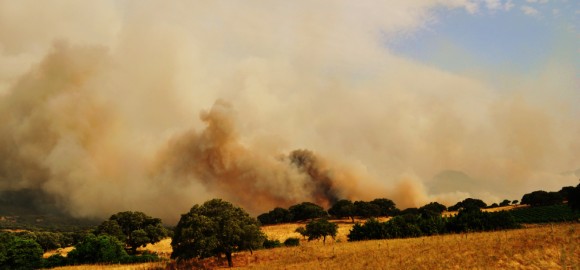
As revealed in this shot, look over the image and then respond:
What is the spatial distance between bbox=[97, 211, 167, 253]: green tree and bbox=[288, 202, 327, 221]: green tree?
193 ft

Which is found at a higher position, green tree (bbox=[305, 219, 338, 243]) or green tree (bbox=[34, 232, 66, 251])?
green tree (bbox=[34, 232, 66, 251])

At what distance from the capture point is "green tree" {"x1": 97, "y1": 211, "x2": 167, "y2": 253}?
75625 mm

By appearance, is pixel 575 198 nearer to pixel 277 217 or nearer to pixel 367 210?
pixel 367 210

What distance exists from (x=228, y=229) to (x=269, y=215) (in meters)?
101

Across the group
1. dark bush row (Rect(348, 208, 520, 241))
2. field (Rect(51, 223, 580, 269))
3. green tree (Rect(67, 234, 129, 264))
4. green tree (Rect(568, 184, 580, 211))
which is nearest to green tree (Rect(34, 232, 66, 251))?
green tree (Rect(67, 234, 129, 264))

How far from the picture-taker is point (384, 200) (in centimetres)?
13300

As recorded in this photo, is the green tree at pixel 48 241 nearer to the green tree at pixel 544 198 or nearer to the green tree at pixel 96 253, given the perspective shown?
the green tree at pixel 96 253

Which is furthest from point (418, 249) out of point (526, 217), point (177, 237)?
point (526, 217)

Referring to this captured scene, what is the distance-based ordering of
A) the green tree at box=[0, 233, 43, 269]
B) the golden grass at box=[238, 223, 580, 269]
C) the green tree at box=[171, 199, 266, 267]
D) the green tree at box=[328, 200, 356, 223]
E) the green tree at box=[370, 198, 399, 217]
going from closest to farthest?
the golden grass at box=[238, 223, 580, 269] < the green tree at box=[171, 199, 266, 267] < the green tree at box=[0, 233, 43, 269] < the green tree at box=[328, 200, 356, 223] < the green tree at box=[370, 198, 399, 217]

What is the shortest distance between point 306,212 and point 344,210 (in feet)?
51.2

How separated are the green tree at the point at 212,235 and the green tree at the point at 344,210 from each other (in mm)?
76253

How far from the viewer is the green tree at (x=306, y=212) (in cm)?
12950

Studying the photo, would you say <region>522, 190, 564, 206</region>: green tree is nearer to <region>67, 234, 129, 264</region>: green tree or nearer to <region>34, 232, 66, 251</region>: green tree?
<region>67, 234, 129, 264</region>: green tree

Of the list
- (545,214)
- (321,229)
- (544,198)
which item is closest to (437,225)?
(321,229)
